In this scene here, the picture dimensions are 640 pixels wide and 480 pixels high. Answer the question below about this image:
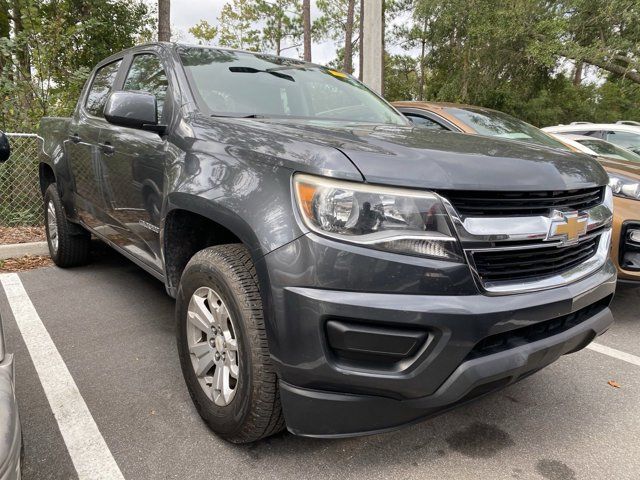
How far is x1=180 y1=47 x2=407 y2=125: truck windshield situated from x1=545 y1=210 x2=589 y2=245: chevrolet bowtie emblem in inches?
50.8

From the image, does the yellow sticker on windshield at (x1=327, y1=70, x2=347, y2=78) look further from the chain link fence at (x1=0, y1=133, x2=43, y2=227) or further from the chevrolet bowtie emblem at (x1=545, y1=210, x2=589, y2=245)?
the chain link fence at (x1=0, y1=133, x2=43, y2=227)

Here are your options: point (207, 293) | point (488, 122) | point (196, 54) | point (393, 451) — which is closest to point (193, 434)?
point (207, 293)

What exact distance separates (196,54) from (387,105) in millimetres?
1377

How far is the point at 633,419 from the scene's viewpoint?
92.0 inches

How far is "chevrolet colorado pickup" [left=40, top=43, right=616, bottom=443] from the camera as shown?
1.51m

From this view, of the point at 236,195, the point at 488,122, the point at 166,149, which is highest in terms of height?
the point at 488,122

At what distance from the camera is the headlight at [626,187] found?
340cm

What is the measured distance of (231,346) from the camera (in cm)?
190

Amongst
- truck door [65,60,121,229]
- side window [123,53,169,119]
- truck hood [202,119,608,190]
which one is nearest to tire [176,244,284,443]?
truck hood [202,119,608,190]

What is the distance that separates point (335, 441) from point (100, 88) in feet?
10.7

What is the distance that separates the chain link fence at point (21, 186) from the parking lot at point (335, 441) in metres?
3.35

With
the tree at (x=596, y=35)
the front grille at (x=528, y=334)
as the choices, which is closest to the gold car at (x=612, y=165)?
the front grille at (x=528, y=334)

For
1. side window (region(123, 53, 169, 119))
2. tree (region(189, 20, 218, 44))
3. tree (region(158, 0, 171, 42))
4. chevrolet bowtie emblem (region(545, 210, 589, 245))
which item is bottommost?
chevrolet bowtie emblem (region(545, 210, 589, 245))

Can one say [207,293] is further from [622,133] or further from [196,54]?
[622,133]
